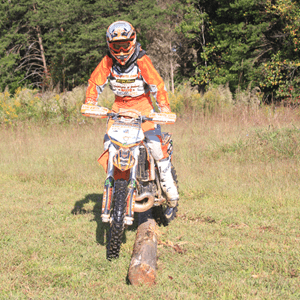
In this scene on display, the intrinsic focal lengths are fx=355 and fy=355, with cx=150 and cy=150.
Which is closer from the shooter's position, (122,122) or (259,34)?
(122,122)

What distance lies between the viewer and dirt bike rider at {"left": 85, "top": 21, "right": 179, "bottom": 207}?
423cm

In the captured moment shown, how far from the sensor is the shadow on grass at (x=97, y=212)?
15.5ft

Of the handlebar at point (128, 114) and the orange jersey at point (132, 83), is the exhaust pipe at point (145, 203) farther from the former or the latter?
the orange jersey at point (132, 83)

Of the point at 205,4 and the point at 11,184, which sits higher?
the point at 205,4

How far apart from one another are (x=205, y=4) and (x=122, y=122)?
939 inches

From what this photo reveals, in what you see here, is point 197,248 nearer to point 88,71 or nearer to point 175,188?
point 175,188

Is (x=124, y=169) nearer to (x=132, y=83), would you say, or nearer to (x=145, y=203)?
(x=145, y=203)

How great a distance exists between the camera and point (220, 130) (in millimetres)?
9953

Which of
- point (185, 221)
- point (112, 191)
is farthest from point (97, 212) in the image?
point (112, 191)

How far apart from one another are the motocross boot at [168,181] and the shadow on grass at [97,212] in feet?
2.42

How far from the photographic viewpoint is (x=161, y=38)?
100 feet

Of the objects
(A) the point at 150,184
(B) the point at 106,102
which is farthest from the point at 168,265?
(B) the point at 106,102

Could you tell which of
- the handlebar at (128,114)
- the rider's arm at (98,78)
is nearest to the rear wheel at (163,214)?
the handlebar at (128,114)

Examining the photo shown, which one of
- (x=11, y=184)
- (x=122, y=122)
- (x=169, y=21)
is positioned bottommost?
(x=11, y=184)
